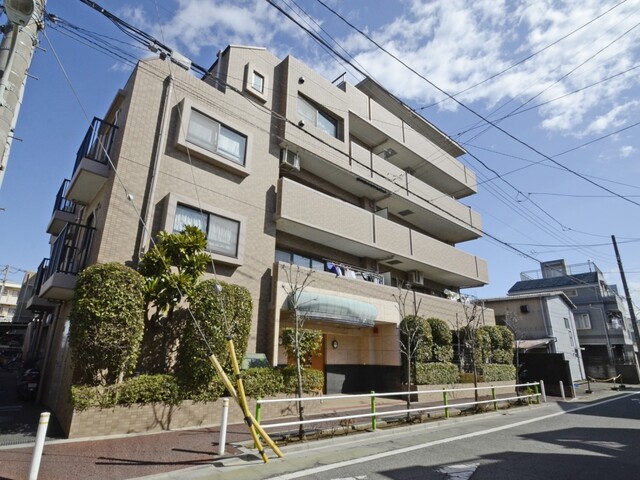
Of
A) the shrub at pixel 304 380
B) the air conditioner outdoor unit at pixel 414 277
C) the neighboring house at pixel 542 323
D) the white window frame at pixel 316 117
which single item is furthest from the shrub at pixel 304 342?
the neighboring house at pixel 542 323

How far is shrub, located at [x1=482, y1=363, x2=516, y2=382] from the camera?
17.7m

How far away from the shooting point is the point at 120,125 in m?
10.9

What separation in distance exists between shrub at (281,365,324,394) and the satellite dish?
9344 millimetres

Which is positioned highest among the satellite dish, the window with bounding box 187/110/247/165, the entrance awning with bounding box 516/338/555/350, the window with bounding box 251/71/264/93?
the window with bounding box 251/71/264/93

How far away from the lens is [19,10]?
12.0ft

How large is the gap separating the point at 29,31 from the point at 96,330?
569cm

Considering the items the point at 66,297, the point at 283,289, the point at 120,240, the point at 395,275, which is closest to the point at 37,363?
the point at 66,297

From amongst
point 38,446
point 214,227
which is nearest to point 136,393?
point 38,446

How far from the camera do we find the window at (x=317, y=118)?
16.0 metres

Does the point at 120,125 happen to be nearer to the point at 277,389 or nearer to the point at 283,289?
the point at 283,289

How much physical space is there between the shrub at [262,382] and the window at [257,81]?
10716mm

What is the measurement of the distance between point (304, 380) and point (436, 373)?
7297mm

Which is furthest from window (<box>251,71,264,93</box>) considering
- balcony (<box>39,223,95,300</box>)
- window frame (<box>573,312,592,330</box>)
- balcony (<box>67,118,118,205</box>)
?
window frame (<box>573,312,592,330</box>)

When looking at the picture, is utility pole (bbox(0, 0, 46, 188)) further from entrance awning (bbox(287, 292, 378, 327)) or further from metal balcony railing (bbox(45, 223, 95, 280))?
entrance awning (bbox(287, 292, 378, 327))
